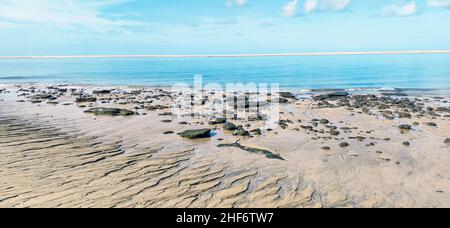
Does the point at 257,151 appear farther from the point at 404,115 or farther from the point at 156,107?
the point at 156,107

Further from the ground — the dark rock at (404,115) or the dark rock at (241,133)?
the dark rock at (404,115)

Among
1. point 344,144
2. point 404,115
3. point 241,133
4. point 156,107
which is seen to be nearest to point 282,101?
point 404,115

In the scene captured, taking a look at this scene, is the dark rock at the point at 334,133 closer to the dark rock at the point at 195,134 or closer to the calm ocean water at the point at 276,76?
the dark rock at the point at 195,134

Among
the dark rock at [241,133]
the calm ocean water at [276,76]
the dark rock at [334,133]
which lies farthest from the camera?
the calm ocean water at [276,76]

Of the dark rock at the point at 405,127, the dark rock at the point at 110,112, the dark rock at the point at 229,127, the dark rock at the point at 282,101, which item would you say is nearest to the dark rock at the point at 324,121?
the dark rock at the point at 405,127

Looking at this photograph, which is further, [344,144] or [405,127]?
[405,127]

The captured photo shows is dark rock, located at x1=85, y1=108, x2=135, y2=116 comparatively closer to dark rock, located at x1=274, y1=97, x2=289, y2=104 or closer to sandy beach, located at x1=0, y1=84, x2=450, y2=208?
sandy beach, located at x1=0, y1=84, x2=450, y2=208

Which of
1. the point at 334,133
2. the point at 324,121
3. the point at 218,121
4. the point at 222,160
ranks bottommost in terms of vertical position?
the point at 222,160

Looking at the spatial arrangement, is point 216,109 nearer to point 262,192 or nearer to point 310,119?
point 310,119
